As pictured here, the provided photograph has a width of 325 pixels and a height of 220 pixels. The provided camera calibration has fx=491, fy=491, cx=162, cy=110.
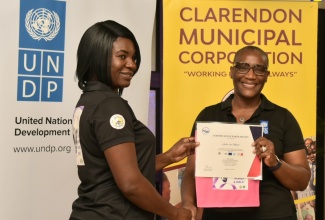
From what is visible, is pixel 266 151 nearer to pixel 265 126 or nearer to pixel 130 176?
pixel 265 126

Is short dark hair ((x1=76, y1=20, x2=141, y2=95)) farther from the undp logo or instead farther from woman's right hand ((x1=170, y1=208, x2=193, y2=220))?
the undp logo

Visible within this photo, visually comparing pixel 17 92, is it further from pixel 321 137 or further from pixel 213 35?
pixel 321 137

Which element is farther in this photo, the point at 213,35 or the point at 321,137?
the point at 321,137

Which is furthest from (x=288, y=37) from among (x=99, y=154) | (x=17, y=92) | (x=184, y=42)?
(x=99, y=154)

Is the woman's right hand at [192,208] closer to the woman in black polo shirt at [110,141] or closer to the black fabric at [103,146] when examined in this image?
the woman in black polo shirt at [110,141]

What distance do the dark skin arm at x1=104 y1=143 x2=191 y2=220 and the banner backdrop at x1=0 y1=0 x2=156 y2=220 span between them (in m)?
1.47

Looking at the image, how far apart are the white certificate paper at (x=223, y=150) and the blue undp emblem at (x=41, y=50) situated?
1.29m

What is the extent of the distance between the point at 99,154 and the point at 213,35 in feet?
6.22

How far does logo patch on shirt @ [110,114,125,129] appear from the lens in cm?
185

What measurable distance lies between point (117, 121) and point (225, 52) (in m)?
1.88

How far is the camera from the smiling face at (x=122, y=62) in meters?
1.98

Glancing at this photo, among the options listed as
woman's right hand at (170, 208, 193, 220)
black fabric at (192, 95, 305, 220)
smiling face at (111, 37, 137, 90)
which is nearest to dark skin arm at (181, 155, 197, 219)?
black fabric at (192, 95, 305, 220)

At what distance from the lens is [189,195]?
8.28ft

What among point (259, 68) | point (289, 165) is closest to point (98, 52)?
point (259, 68)
